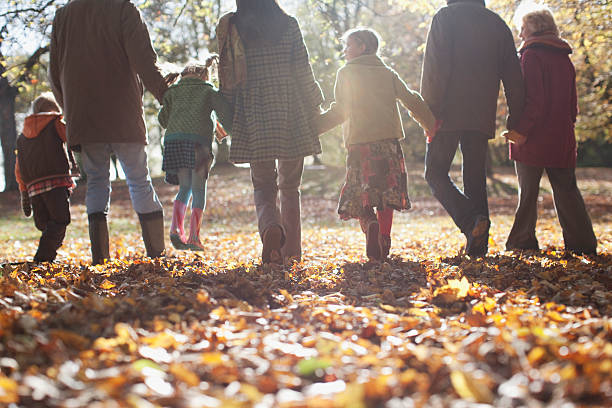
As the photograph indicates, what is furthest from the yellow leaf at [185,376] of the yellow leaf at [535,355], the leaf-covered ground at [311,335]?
the yellow leaf at [535,355]

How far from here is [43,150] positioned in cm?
470

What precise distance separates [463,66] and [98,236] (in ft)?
11.2

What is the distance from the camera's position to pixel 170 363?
5.87 feet

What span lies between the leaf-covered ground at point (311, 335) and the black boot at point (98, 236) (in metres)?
0.25

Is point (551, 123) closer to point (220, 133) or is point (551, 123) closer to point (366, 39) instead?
point (366, 39)

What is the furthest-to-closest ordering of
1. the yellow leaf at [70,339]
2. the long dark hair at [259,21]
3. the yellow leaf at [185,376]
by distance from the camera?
the long dark hair at [259,21] < the yellow leaf at [70,339] < the yellow leaf at [185,376]

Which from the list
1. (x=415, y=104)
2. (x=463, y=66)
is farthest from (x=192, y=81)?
(x=463, y=66)

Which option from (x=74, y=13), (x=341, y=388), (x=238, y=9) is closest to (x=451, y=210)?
(x=238, y=9)

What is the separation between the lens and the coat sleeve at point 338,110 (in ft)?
13.6

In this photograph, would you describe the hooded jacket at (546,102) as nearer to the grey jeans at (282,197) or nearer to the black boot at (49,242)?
the grey jeans at (282,197)

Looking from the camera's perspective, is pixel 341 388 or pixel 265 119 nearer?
pixel 341 388

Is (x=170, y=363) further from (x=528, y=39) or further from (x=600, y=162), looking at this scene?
(x=600, y=162)

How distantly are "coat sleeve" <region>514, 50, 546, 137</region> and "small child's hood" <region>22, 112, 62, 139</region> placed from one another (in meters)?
4.29

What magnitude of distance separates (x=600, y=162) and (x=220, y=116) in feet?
95.8
